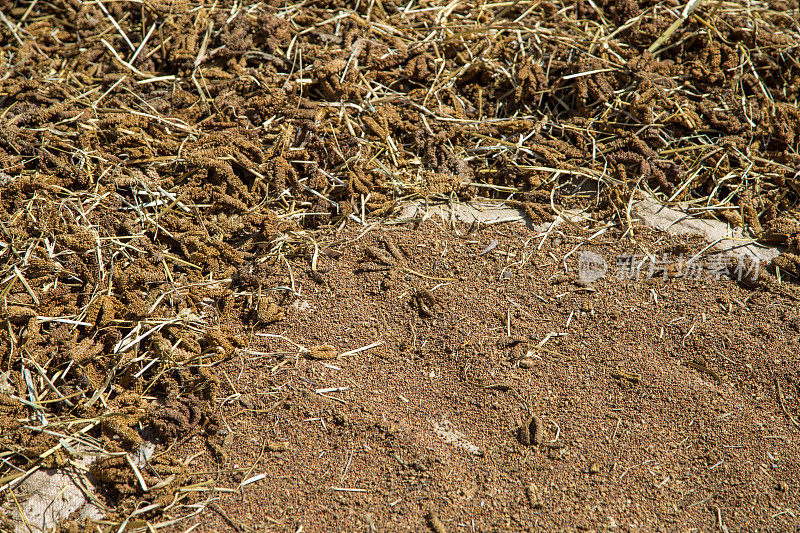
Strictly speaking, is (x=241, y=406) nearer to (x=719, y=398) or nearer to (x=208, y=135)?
(x=208, y=135)

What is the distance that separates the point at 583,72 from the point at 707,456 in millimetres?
2002

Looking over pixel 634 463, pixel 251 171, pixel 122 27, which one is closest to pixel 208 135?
pixel 251 171

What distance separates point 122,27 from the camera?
3258 millimetres

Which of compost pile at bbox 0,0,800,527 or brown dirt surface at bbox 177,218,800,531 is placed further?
compost pile at bbox 0,0,800,527

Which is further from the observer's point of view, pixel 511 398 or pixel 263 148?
pixel 263 148

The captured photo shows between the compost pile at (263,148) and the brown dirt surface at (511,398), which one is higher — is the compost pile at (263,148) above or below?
above

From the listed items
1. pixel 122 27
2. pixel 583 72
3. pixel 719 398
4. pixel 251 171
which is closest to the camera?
pixel 719 398

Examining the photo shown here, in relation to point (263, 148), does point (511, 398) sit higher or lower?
lower

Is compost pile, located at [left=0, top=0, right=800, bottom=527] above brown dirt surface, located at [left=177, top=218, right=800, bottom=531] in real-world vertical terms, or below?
above

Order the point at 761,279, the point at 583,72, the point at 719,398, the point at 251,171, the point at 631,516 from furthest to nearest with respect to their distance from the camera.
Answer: the point at 583,72 → the point at 251,171 → the point at 761,279 → the point at 719,398 → the point at 631,516

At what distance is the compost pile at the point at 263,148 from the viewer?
7.48 feet

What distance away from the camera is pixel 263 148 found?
2.83m

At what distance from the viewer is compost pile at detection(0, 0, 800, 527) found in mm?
2279

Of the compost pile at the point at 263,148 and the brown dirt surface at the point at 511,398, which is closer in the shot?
the brown dirt surface at the point at 511,398
